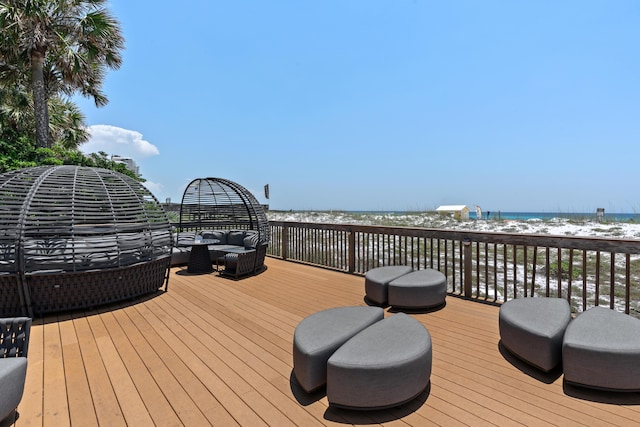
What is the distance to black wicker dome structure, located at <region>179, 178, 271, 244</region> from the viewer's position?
297 inches

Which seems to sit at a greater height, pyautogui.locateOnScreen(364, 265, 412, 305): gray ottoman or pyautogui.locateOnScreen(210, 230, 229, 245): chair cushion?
pyautogui.locateOnScreen(210, 230, 229, 245): chair cushion

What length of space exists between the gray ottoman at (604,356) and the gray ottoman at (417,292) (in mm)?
1484

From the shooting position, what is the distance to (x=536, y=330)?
88.2 inches

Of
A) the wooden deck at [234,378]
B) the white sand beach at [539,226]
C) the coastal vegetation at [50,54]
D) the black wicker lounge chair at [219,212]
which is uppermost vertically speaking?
the coastal vegetation at [50,54]

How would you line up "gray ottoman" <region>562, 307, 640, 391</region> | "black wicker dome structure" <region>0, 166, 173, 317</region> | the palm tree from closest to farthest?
"gray ottoman" <region>562, 307, 640, 391</region>, "black wicker dome structure" <region>0, 166, 173, 317</region>, the palm tree

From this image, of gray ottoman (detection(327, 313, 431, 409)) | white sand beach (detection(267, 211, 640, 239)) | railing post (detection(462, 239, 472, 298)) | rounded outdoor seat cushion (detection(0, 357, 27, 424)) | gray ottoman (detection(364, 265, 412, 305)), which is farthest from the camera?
white sand beach (detection(267, 211, 640, 239))

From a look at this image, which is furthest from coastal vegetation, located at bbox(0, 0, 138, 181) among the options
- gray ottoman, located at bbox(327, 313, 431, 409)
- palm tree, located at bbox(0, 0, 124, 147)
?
gray ottoman, located at bbox(327, 313, 431, 409)

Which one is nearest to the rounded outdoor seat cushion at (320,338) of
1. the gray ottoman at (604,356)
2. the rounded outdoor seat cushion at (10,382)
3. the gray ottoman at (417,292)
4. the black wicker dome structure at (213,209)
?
the gray ottoman at (417,292)

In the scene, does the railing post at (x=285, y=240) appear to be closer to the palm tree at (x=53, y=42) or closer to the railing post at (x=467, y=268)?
the railing post at (x=467, y=268)

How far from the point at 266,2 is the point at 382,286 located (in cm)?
642

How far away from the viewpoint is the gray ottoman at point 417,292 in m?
3.52

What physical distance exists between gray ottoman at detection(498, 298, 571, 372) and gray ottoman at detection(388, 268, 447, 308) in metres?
0.91

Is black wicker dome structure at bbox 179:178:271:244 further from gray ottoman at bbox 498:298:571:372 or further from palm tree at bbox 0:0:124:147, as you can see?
gray ottoman at bbox 498:298:571:372

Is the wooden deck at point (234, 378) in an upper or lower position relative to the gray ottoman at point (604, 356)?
lower
